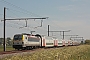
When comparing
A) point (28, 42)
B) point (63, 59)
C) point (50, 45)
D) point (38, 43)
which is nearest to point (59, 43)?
point (50, 45)

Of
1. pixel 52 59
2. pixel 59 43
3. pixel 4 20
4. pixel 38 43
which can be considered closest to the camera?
pixel 52 59

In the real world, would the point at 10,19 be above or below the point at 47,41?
above

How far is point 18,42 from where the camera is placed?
49750mm

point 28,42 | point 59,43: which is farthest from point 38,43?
point 59,43

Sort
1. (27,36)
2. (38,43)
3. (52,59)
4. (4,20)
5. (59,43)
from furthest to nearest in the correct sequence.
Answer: (59,43) → (38,43) → (27,36) → (4,20) → (52,59)

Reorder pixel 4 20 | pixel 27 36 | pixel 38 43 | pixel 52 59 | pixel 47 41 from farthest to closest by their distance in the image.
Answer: pixel 47 41, pixel 38 43, pixel 27 36, pixel 4 20, pixel 52 59

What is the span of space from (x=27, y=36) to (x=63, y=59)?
135ft

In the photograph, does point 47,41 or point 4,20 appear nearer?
point 4,20

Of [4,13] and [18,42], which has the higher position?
[4,13]

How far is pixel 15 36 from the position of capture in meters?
50.9

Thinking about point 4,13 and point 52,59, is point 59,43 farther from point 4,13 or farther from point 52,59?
point 52,59

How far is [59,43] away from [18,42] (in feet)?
140

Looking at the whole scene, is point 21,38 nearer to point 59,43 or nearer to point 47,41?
point 47,41

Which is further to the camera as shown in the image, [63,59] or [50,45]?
[50,45]
